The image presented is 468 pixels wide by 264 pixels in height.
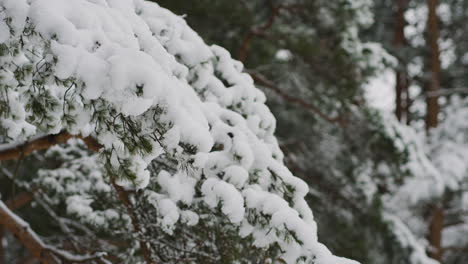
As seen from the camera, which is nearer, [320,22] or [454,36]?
[320,22]

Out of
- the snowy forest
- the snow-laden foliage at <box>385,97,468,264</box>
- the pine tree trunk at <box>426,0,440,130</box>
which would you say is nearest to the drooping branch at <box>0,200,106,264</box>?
the snowy forest

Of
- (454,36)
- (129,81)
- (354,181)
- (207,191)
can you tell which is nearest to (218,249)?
(207,191)

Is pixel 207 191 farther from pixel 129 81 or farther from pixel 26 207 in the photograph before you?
pixel 26 207

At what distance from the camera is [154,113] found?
1.51m

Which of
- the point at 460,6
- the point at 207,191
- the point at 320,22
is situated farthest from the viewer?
the point at 460,6

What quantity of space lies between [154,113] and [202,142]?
21cm

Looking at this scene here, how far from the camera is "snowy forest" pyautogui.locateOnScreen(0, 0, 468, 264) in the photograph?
58.2 inches

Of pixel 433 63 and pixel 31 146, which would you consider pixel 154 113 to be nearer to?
pixel 31 146

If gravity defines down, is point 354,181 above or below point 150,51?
above

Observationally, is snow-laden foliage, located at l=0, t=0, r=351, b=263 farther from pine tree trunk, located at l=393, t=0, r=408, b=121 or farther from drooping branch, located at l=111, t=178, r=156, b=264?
pine tree trunk, located at l=393, t=0, r=408, b=121

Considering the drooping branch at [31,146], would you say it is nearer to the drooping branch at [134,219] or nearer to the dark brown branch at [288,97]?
the drooping branch at [134,219]

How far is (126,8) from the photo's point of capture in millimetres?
1790

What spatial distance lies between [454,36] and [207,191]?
8.19 m

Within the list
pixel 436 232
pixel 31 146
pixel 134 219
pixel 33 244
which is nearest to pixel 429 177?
pixel 436 232
